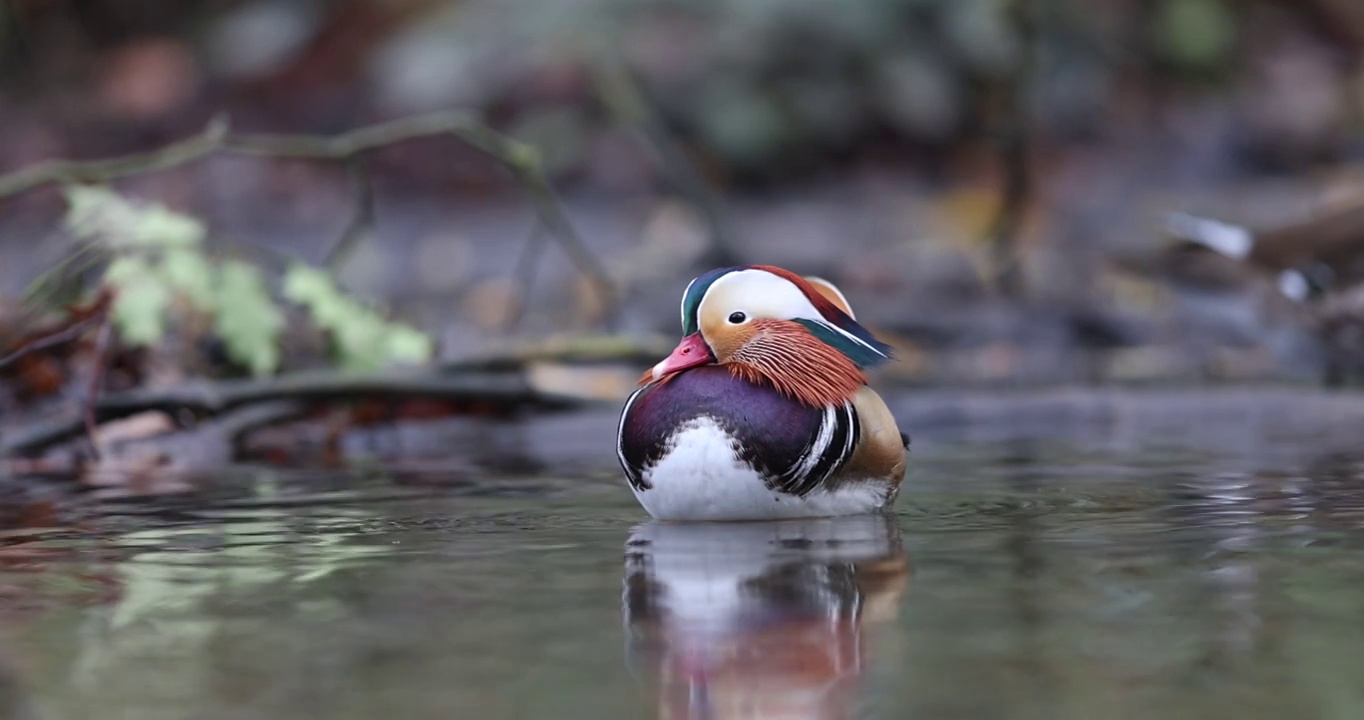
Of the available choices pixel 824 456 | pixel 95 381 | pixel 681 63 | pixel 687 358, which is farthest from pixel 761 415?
pixel 681 63

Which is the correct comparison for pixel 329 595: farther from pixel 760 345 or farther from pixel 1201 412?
pixel 1201 412

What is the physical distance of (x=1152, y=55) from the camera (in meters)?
16.4

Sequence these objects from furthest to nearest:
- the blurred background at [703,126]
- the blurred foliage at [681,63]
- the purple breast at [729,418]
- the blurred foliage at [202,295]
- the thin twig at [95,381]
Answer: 1. the blurred foliage at [681,63]
2. the blurred background at [703,126]
3. the blurred foliage at [202,295]
4. the thin twig at [95,381]
5. the purple breast at [729,418]

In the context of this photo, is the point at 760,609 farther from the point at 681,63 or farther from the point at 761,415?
the point at 681,63

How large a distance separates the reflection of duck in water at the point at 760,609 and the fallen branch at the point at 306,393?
2.86 meters

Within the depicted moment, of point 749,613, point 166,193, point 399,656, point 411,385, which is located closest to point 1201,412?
point 411,385

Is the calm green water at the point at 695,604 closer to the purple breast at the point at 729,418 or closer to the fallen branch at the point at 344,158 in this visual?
the purple breast at the point at 729,418

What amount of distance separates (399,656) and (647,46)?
12.7m

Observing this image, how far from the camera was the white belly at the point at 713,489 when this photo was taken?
442cm

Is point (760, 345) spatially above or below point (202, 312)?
below

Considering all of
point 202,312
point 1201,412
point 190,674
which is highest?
point 202,312

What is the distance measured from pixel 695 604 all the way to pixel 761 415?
0.89 meters

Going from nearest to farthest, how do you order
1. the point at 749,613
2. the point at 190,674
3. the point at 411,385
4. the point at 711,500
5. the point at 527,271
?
the point at 190,674, the point at 749,613, the point at 711,500, the point at 411,385, the point at 527,271

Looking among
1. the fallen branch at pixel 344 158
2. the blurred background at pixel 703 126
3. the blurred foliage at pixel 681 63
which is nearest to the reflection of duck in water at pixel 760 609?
the fallen branch at pixel 344 158
